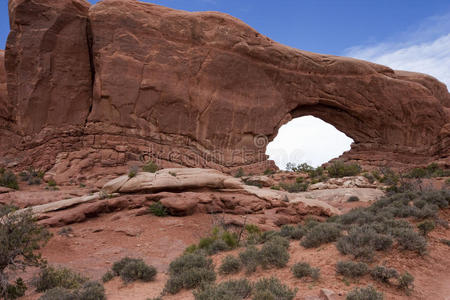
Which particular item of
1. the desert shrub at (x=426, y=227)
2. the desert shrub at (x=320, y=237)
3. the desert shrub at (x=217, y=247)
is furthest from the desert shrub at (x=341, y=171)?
the desert shrub at (x=217, y=247)

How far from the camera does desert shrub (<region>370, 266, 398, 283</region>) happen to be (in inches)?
183

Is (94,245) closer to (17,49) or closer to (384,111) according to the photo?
(17,49)

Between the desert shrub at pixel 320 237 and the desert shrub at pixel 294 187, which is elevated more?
the desert shrub at pixel 320 237

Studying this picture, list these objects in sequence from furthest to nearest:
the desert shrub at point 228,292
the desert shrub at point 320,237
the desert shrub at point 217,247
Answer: the desert shrub at point 217,247 → the desert shrub at point 320,237 → the desert shrub at point 228,292

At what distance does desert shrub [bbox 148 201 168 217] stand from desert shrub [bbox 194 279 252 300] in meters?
6.34

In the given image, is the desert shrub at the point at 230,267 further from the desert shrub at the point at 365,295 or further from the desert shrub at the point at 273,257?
the desert shrub at the point at 365,295

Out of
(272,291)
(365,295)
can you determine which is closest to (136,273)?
(272,291)

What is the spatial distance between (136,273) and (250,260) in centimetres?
236

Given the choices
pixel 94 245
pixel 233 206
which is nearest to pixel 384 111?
pixel 233 206

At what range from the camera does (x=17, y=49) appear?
773 inches

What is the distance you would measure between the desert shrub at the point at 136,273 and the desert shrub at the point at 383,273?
4074 millimetres

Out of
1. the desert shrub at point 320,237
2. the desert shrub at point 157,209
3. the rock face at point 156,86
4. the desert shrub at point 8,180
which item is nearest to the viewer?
the desert shrub at point 320,237

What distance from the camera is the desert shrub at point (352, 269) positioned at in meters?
4.79

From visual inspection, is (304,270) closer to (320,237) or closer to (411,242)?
(320,237)
